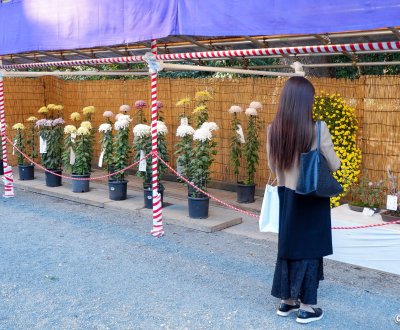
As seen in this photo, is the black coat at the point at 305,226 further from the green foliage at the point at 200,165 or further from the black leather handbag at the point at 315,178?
the green foliage at the point at 200,165

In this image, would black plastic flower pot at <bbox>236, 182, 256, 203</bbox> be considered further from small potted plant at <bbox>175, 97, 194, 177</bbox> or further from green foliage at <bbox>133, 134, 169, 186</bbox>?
green foliage at <bbox>133, 134, 169, 186</bbox>

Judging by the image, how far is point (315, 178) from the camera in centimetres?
361

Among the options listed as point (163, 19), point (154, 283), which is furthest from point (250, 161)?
point (154, 283)

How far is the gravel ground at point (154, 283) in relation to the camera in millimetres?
4008

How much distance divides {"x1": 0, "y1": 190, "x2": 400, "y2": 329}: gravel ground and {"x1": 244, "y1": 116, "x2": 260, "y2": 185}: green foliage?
1.57 metres

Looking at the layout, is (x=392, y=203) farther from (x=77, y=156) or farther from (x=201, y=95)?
(x=77, y=156)

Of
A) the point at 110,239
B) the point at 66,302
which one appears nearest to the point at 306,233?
the point at 66,302

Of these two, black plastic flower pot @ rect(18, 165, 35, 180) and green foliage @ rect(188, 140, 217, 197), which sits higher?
green foliage @ rect(188, 140, 217, 197)

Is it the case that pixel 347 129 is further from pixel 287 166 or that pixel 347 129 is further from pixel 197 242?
pixel 287 166

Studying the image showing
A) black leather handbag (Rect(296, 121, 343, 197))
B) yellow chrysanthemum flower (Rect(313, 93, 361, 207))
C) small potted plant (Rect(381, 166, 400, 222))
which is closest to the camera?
black leather handbag (Rect(296, 121, 343, 197))

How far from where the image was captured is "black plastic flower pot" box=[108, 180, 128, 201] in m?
8.02

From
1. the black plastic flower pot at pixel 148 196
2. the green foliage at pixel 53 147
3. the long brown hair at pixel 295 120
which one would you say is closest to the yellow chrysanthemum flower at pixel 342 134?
the black plastic flower pot at pixel 148 196

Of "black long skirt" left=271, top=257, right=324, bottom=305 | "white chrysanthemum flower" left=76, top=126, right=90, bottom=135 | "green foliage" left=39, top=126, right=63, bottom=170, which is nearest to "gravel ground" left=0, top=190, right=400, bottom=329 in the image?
"black long skirt" left=271, top=257, right=324, bottom=305

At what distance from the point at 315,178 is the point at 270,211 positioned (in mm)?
643
